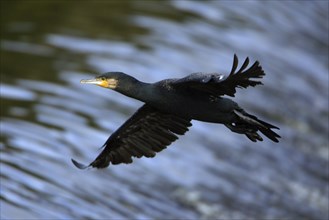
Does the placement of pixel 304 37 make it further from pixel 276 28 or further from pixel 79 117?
pixel 79 117

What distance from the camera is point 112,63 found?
39.9 ft

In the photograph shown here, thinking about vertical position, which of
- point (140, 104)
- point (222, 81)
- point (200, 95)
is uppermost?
point (222, 81)

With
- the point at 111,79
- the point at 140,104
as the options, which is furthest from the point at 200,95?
the point at 140,104

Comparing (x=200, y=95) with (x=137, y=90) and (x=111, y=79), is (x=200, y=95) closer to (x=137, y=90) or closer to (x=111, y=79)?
(x=137, y=90)

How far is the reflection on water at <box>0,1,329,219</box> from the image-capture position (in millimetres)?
9594

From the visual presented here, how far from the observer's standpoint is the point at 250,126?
6.68 m

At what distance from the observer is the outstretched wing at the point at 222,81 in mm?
6055

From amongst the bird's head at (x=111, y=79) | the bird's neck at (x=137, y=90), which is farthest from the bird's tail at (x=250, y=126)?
the bird's head at (x=111, y=79)

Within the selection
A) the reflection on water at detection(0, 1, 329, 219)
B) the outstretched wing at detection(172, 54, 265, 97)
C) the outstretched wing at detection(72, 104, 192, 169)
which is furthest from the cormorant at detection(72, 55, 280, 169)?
the reflection on water at detection(0, 1, 329, 219)

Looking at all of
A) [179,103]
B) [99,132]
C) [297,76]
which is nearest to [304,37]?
[297,76]

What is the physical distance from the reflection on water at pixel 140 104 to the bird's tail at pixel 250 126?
104 inches

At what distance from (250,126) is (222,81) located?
0.59m

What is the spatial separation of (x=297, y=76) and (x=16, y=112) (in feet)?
12.7

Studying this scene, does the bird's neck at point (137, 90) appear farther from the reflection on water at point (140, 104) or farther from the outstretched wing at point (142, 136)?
the reflection on water at point (140, 104)
